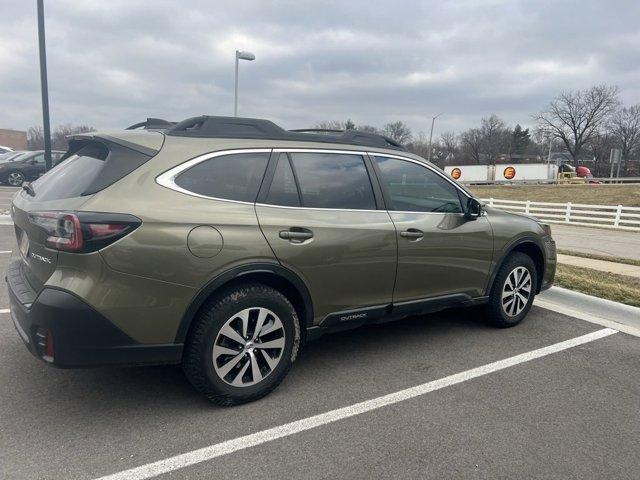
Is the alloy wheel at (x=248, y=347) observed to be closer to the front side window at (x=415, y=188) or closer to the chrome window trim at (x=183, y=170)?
the chrome window trim at (x=183, y=170)

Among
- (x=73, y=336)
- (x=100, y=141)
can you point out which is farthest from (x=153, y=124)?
(x=73, y=336)

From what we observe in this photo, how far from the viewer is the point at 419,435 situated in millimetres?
2910

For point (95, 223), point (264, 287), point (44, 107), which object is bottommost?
point (264, 287)

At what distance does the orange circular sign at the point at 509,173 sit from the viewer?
54.4 metres

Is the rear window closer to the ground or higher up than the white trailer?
closer to the ground

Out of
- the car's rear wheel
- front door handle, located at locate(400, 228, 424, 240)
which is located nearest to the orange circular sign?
the car's rear wheel

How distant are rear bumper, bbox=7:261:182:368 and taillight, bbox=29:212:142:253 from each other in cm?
26

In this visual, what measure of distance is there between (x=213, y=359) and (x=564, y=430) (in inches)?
86.1

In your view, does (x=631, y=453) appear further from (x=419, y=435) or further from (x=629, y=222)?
(x=629, y=222)

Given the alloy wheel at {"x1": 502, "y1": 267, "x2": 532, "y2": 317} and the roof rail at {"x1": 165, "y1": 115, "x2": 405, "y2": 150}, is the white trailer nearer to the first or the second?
the alloy wheel at {"x1": 502, "y1": 267, "x2": 532, "y2": 317}

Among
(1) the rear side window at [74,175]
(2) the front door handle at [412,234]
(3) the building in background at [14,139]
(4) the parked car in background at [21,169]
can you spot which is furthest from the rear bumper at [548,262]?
(3) the building in background at [14,139]

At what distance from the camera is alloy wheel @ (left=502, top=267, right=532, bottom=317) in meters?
4.72

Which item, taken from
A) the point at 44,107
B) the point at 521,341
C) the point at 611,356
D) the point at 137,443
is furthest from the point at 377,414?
the point at 44,107

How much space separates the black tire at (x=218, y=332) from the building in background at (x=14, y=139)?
76790 mm
